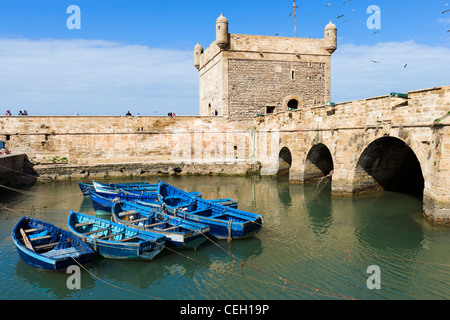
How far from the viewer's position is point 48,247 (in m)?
9.20

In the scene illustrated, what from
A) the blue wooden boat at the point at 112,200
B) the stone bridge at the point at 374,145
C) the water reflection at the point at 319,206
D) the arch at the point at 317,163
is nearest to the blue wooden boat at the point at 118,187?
the blue wooden boat at the point at 112,200

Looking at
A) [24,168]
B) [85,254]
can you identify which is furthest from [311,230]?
[24,168]

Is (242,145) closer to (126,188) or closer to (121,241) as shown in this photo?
(126,188)

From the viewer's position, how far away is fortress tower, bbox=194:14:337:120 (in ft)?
81.9

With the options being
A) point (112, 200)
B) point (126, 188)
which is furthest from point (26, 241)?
point (126, 188)

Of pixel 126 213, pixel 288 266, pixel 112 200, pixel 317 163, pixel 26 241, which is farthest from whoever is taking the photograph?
pixel 317 163

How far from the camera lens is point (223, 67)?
977 inches

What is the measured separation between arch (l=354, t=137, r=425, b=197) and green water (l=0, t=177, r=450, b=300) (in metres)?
2.40

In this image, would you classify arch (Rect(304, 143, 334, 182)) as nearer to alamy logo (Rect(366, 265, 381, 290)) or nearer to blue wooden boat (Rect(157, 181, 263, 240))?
blue wooden boat (Rect(157, 181, 263, 240))

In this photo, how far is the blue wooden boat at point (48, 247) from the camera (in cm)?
830

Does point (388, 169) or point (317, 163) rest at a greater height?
point (317, 163)

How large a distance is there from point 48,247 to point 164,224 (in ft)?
11.0

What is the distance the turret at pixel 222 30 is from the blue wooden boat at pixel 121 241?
56.6 ft
